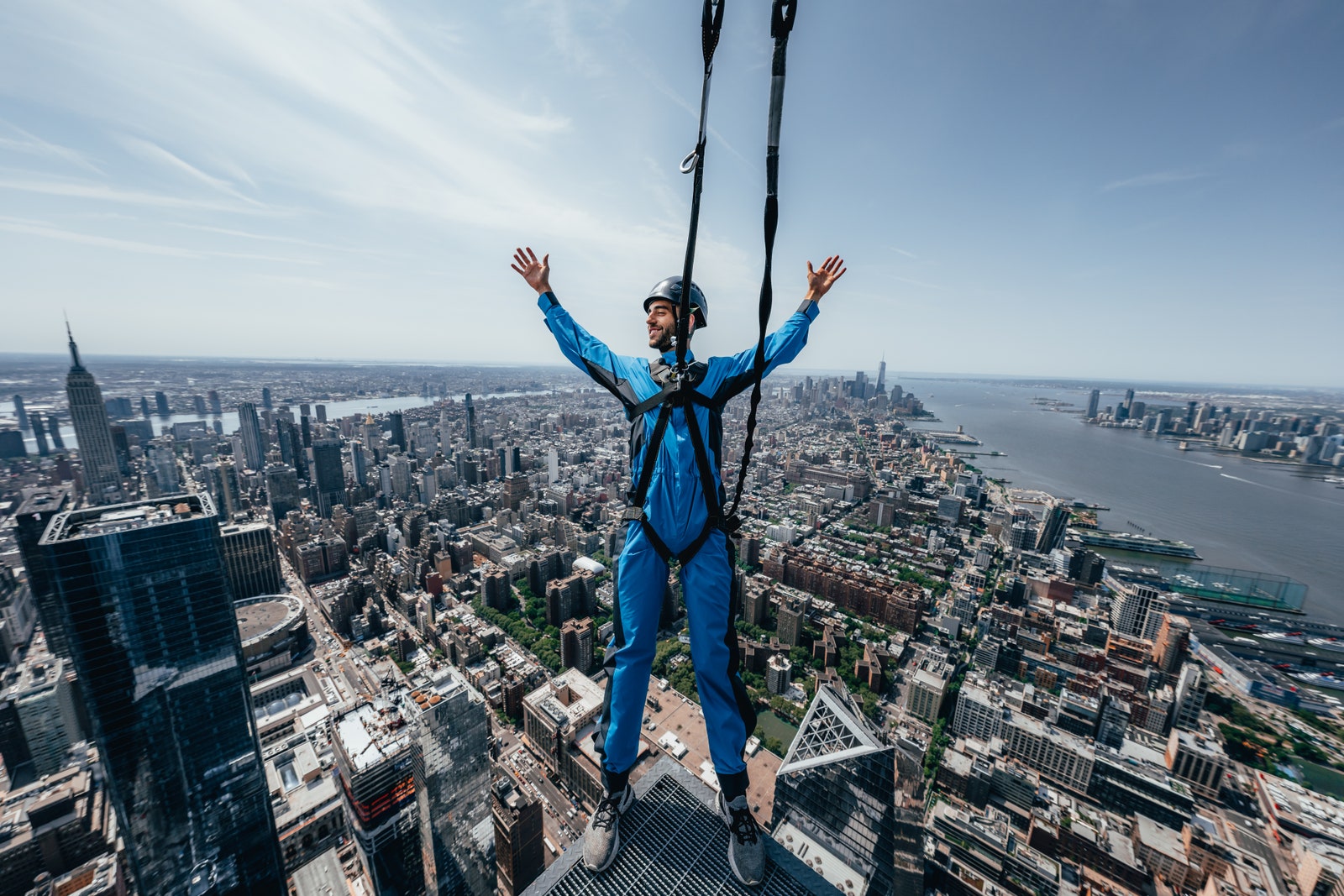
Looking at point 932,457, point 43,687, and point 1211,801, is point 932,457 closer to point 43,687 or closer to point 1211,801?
point 1211,801

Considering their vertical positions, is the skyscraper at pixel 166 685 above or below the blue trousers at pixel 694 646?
below

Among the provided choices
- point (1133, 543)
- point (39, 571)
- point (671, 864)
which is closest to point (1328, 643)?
point (1133, 543)

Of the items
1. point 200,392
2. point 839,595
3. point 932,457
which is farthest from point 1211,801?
point 200,392

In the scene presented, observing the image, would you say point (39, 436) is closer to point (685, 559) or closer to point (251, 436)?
point (251, 436)

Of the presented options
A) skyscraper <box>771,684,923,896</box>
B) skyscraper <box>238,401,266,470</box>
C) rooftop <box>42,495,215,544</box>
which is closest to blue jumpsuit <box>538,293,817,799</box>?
skyscraper <box>771,684,923,896</box>

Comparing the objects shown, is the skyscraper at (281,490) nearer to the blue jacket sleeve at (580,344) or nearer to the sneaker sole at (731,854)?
the blue jacket sleeve at (580,344)

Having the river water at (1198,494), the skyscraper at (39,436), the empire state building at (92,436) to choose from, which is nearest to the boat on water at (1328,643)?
the river water at (1198,494)

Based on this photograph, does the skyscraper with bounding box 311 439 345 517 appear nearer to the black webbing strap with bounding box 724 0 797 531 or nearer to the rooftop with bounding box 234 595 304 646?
the rooftop with bounding box 234 595 304 646
